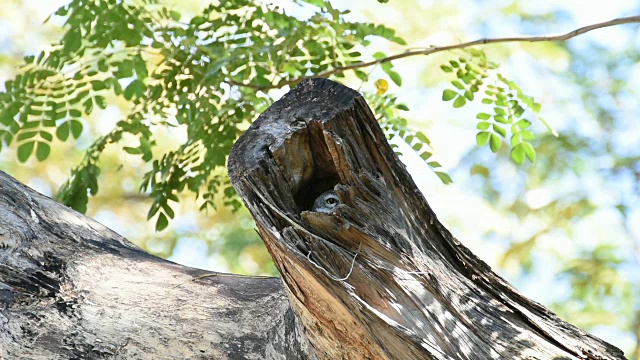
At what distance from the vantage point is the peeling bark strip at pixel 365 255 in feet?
5.27

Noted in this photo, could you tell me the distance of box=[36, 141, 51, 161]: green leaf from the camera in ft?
10.3

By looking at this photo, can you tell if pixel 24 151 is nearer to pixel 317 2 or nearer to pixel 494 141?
pixel 317 2

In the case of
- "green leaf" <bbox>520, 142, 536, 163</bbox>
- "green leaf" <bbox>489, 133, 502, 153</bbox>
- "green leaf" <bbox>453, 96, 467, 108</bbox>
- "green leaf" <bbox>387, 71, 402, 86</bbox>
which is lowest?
"green leaf" <bbox>520, 142, 536, 163</bbox>

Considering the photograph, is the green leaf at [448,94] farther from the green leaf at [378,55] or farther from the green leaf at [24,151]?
the green leaf at [24,151]

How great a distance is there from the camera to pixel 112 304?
1939mm

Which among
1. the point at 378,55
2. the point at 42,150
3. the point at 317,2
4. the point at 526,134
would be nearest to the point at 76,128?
the point at 42,150

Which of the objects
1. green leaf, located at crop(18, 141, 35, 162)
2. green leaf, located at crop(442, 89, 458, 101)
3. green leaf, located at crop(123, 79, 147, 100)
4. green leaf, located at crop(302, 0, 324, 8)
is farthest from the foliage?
green leaf, located at crop(18, 141, 35, 162)

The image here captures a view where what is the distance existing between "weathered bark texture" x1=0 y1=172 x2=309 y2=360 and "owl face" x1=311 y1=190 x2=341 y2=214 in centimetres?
28

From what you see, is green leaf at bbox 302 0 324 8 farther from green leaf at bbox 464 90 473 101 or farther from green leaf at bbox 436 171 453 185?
green leaf at bbox 436 171 453 185

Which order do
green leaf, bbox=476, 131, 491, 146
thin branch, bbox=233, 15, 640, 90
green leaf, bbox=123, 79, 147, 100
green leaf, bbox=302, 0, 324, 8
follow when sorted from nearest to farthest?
thin branch, bbox=233, 15, 640, 90, green leaf, bbox=302, 0, 324, 8, green leaf, bbox=476, 131, 491, 146, green leaf, bbox=123, 79, 147, 100

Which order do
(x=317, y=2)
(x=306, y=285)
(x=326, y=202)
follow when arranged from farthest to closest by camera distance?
(x=317, y=2) < (x=326, y=202) < (x=306, y=285)

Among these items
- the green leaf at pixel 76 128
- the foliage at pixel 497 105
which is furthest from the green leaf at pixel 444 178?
the green leaf at pixel 76 128

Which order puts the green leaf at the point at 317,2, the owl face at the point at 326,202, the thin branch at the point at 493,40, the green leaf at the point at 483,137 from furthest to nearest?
the green leaf at the point at 483,137, the green leaf at the point at 317,2, the thin branch at the point at 493,40, the owl face at the point at 326,202

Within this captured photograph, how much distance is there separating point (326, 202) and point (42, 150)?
1760 mm
